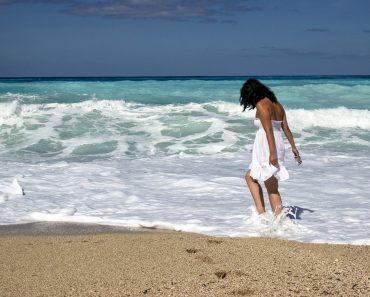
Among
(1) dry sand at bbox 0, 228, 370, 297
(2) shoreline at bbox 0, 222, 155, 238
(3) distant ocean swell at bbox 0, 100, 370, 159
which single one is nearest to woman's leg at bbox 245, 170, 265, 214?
(1) dry sand at bbox 0, 228, 370, 297

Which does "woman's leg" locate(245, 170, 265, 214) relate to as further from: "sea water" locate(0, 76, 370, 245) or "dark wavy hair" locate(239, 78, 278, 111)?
"dark wavy hair" locate(239, 78, 278, 111)

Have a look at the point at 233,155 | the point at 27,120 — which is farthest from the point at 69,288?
the point at 27,120

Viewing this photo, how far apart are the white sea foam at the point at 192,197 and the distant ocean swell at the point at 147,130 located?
2.18 m

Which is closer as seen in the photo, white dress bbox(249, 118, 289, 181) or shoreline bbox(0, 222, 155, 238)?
white dress bbox(249, 118, 289, 181)

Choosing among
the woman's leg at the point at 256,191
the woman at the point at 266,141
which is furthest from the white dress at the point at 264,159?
the woman's leg at the point at 256,191

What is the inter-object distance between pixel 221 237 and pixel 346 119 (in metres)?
13.4

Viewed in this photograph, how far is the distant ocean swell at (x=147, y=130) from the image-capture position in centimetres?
1280

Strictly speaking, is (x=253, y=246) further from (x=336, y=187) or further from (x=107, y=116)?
(x=107, y=116)

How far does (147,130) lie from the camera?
15289 mm

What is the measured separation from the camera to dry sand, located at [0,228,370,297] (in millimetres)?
3779

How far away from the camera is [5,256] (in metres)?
4.77

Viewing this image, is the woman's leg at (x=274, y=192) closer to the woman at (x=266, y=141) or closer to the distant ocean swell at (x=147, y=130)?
the woman at (x=266, y=141)

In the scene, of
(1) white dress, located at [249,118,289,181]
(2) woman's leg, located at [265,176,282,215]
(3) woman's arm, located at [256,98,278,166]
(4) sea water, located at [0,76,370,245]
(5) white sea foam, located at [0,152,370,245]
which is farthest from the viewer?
(4) sea water, located at [0,76,370,245]

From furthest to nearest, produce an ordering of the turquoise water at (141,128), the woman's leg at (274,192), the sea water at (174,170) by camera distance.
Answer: the turquoise water at (141,128), the sea water at (174,170), the woman's leg at (274,192)
